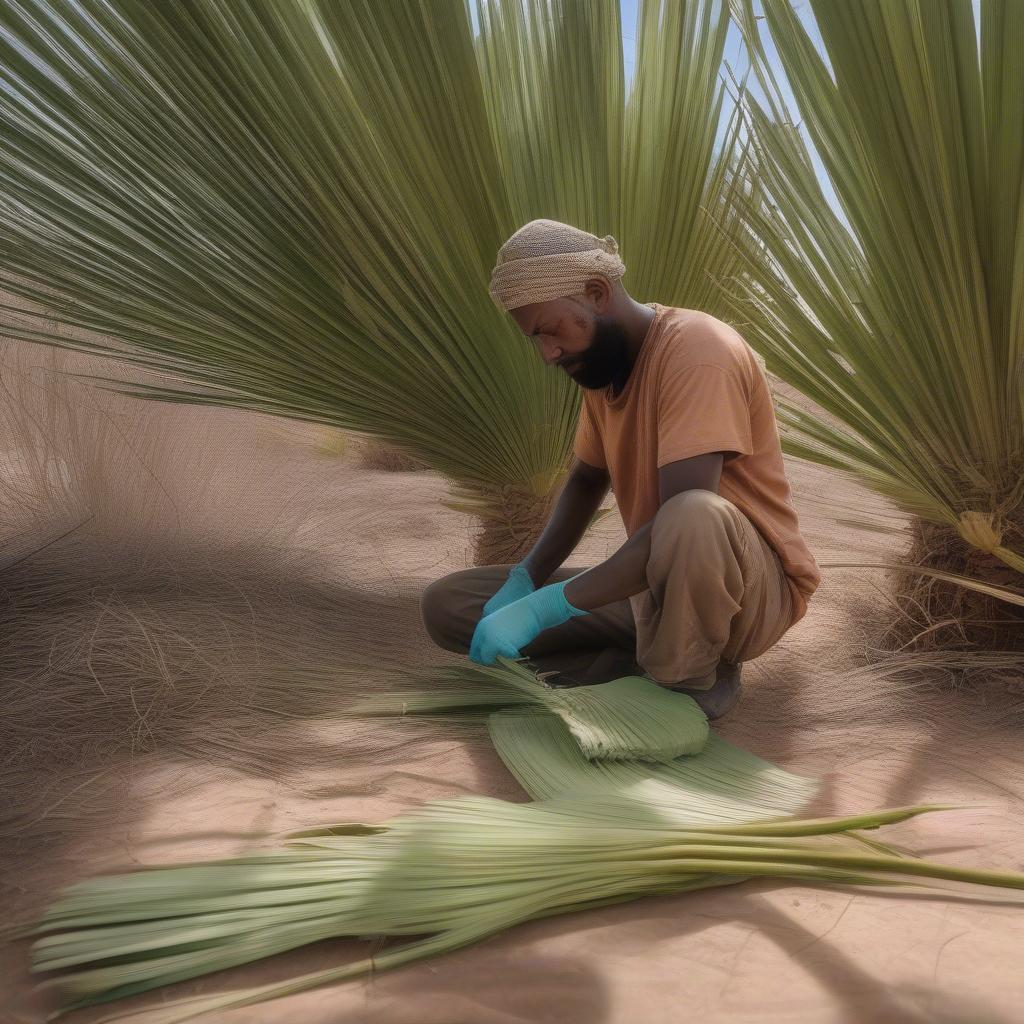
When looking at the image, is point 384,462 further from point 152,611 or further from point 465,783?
point 465,783

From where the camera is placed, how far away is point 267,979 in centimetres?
96

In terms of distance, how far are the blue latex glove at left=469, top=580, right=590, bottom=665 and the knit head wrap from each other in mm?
498

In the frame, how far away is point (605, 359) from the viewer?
1790 millimetres

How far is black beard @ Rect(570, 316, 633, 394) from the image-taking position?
177cm

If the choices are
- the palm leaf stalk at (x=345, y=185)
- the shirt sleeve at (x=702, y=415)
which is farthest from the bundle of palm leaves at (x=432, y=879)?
the palm leaf stalk at (x=345, y=185)

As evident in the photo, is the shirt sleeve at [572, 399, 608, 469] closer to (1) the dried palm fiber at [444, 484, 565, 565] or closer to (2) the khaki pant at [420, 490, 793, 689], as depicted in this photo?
(2) the khaki pant at [420, 490, 793, 689]

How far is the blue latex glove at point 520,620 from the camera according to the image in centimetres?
174

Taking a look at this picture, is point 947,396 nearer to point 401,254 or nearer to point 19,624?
point 401,254

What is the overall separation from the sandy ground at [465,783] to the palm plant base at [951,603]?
0.30ft

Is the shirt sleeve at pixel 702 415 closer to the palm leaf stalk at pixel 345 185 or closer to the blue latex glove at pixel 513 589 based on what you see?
the blue latex glove at pixel 513 589

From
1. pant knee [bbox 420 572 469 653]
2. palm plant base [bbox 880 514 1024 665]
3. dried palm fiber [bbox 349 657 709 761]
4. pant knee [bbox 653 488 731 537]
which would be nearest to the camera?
dried palm fiber [bbox 349 657 709 761]

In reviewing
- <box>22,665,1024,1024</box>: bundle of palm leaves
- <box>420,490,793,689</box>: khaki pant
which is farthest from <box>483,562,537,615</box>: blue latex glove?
<box>22,665,1024,1024</box>: bundle of palm leaves

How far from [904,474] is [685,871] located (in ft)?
3.61

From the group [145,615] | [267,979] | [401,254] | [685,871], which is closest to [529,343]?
[401,254]
